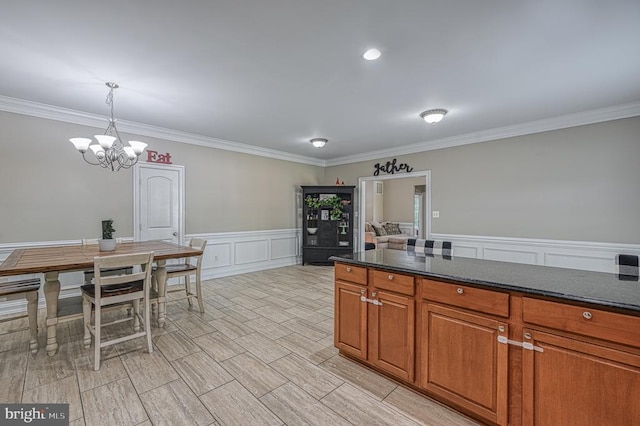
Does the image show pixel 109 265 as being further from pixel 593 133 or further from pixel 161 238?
pixel 593 133

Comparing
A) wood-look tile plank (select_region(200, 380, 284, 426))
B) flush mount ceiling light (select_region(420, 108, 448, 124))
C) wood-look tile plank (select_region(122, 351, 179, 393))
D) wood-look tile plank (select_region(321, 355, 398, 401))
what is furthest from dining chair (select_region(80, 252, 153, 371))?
flush mount ceiling light (select_region(420, 108, 448, 124))

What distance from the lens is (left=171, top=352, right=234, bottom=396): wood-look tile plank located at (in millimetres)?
2132

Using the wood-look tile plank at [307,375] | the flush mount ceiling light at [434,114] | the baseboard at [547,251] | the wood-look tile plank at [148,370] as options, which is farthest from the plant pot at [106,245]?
the baseboard at [547,251]

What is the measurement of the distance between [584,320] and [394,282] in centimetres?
105

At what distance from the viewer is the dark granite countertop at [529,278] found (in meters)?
1.35

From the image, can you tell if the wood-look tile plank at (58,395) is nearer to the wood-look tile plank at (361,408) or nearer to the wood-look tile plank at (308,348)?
the wood-look tile plank at (308,348)

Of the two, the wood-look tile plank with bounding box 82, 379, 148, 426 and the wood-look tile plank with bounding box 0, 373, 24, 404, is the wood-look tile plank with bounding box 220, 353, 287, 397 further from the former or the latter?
the wood-look tile plank with bounding box 0, 373, 24, 404

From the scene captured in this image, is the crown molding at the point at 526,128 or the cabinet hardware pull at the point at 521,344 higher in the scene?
the crown molding at the point at 526,128

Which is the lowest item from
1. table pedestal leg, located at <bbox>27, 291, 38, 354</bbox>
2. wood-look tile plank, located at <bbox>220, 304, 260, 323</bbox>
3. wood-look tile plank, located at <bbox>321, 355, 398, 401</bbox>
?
wood-look tile plank, located at <bbox>321, 355, 398, 401</bbox>

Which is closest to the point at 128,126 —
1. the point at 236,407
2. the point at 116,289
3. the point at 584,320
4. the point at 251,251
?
the point at 116,289

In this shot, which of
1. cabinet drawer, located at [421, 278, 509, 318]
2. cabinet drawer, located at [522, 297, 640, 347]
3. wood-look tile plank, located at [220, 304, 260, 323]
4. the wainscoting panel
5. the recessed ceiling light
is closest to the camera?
cabinet drawer, located at [522, 297, 640, 347]

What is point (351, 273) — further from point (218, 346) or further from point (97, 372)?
point (97, 372)

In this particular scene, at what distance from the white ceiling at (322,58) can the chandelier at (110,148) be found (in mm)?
354

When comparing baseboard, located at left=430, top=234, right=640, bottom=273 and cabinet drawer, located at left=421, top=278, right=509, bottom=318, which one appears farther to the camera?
baseboard, located at left=430, top=234, right=640, bottom=273
